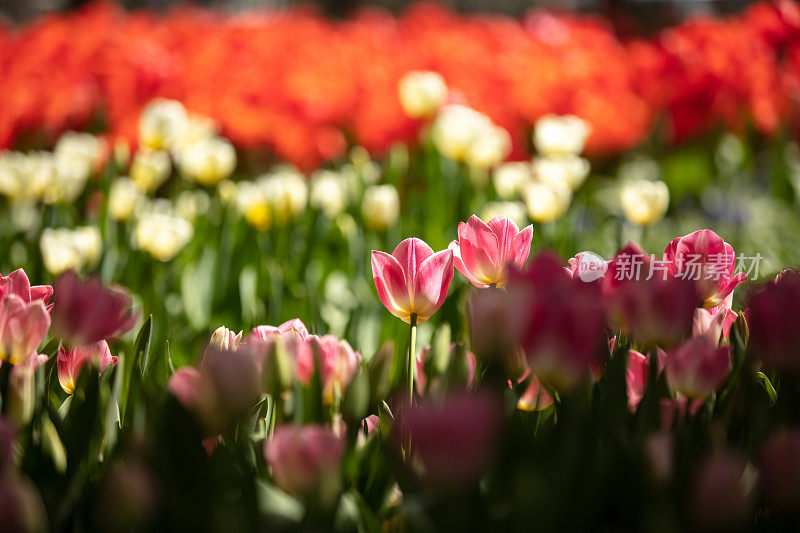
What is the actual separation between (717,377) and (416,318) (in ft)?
0.89

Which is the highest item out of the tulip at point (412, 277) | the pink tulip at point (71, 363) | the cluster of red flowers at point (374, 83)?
the tulip at point (412, 277)

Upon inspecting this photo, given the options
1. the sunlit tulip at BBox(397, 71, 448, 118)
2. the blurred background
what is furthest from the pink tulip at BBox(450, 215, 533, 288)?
the blurred background

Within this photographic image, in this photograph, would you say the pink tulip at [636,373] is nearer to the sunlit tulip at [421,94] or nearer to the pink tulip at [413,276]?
the pink tulip at [413,276]

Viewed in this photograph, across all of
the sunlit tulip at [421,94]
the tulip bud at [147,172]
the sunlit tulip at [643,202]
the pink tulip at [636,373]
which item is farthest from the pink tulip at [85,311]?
the sunlit tulip at [421,94]

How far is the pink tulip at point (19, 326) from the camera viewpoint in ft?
2.35

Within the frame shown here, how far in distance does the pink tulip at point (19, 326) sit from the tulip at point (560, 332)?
0.41 meters

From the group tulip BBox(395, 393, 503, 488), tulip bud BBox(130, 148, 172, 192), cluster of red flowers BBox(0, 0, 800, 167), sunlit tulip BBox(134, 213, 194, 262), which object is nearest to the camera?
tulip BBox(395, 393, 503, 488)

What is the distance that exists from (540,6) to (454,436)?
243 inches

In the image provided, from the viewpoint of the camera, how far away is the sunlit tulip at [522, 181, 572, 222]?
1594 mm

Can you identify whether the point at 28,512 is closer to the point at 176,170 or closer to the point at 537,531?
the point at 537,531

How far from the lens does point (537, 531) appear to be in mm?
517

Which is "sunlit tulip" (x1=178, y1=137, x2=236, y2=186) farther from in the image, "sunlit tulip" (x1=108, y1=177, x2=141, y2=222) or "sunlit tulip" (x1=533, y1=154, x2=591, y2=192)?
"sunlit tulip" (x1=533, y1=154, x2=591, y2=192)

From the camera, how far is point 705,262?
2.53 ft

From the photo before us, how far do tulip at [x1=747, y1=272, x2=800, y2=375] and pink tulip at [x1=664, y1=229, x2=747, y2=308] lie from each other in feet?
0.27
